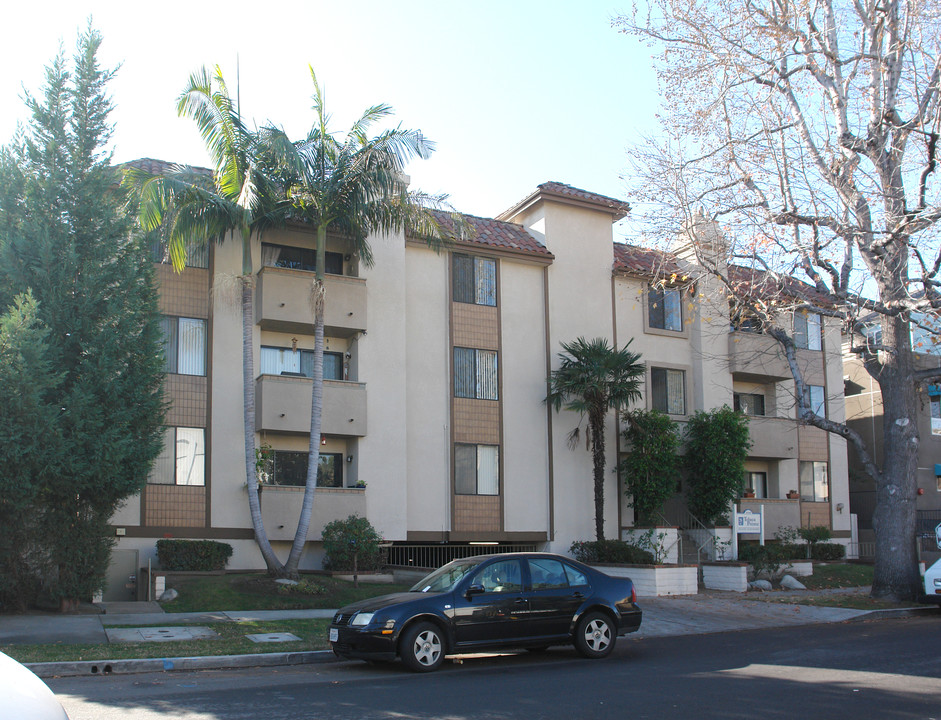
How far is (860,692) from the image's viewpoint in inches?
377

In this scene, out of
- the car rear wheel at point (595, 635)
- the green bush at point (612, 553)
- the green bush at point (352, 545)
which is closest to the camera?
the car rear wheel at point (595, 635)

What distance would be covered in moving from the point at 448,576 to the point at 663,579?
1073 centimetres

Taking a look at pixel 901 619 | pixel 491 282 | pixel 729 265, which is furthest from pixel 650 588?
pixel 491 282

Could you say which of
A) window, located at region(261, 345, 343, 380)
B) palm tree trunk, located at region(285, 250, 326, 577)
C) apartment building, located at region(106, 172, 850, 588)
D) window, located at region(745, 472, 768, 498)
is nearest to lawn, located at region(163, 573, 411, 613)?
palm tree trunk, located at region(285, 250, 326, 577)

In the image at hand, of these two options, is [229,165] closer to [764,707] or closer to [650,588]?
[650,588]

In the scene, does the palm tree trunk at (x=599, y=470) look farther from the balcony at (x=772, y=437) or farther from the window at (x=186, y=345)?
the window at (x=186, y=345)

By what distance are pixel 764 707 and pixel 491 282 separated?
18.3m

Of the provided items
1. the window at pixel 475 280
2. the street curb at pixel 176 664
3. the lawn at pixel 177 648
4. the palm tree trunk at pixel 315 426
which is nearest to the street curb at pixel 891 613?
the lawn at pixel 177 648

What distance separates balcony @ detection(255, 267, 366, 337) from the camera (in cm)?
2227

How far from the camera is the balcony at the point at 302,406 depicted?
21.9 meters

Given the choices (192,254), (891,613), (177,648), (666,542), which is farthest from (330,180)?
(891,613)

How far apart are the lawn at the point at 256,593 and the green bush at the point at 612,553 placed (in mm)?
6345

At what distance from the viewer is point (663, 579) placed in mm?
21281

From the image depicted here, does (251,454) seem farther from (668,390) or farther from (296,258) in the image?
(668,390)
